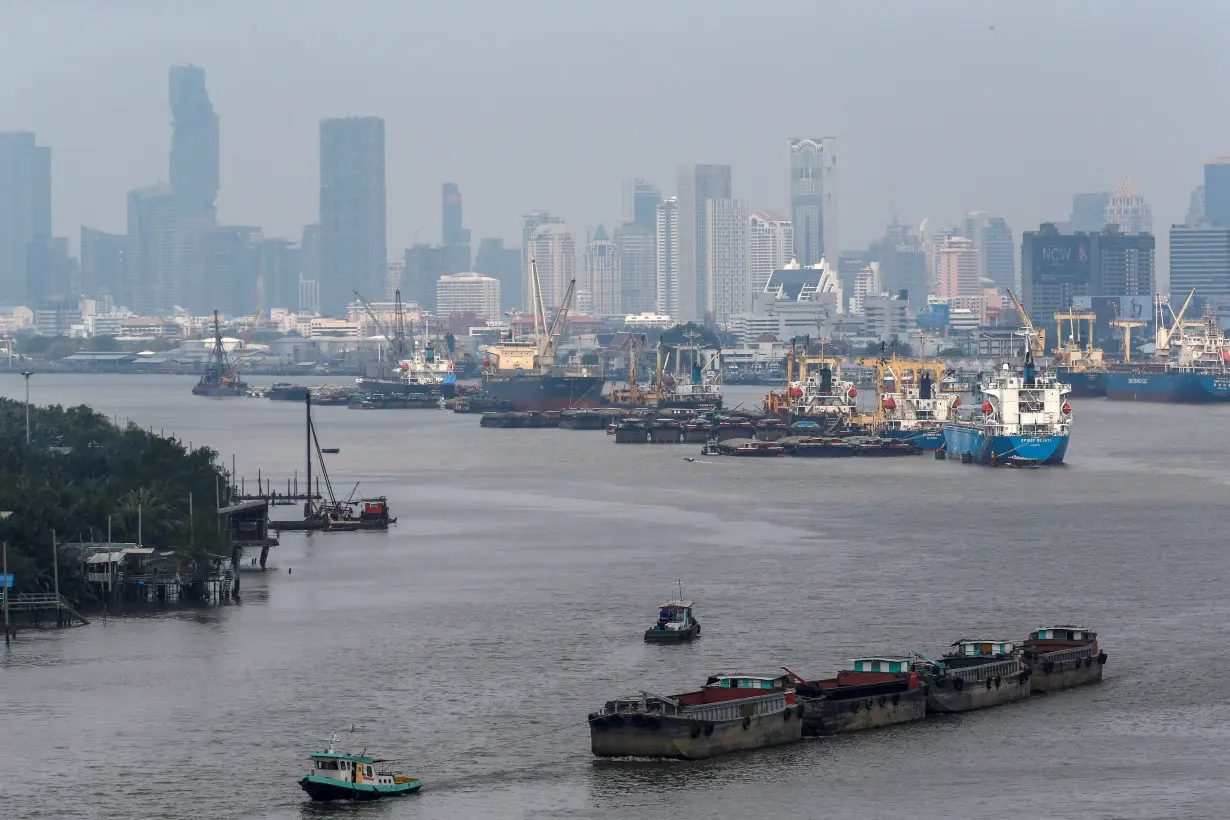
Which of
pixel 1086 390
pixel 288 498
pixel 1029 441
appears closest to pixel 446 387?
pixel 1086 390

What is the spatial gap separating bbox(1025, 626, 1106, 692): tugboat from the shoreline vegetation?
19.1m

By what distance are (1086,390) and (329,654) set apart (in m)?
143

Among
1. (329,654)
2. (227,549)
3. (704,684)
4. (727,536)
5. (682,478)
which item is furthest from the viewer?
(682,478)

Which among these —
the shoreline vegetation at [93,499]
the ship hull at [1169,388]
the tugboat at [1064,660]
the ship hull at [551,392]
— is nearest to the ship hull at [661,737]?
the tugboat at [1064,660]

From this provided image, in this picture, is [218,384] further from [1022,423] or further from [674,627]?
[674,627]

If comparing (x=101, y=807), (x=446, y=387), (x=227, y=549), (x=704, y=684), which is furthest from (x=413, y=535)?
(x=446, y=387)

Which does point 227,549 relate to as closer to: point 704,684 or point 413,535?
point 413,535

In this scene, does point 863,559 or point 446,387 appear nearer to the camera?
point 863,559

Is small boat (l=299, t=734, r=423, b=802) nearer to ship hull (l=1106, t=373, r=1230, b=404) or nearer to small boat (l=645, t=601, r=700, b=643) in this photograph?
small boat (l=645, t=601, r=700, b=643)

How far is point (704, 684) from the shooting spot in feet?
123

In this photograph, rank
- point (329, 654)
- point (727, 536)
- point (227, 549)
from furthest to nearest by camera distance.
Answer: point (727, 536) < point (227, 549) < point (329, 654)

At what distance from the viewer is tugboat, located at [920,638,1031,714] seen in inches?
1442

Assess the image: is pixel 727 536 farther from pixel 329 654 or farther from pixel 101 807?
pixel 101 807

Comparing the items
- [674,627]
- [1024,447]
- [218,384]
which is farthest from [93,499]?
[218,384]
